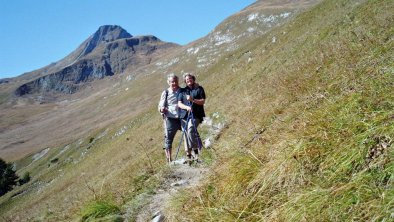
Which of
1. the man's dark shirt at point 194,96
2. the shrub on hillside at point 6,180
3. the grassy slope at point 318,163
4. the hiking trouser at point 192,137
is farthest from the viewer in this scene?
the shrub on hillside at point 6,180

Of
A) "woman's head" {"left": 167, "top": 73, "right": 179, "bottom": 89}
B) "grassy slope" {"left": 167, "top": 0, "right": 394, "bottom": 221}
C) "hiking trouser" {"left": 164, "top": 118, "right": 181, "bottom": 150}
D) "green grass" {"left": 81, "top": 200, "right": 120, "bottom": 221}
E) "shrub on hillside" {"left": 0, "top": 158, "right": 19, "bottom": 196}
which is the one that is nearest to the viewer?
"grassy slope" {"left": 167, "top": 0, "right": 394, "bottom": 221}

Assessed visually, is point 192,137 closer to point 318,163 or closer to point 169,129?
point 169,129

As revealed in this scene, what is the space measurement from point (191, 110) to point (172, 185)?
3.38 metres

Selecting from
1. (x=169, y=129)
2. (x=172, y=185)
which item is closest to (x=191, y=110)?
(x=169, y=129)

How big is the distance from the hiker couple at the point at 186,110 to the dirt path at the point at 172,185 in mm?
1454

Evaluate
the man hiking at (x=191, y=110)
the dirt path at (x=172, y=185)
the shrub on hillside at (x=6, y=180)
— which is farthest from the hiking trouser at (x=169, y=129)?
the shrub on hillside at (x=6, y=180)

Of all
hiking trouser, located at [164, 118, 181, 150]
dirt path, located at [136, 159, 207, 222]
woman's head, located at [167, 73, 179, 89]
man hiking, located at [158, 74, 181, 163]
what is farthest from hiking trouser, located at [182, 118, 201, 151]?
dirt path, located at [136, 159, 207, 222]

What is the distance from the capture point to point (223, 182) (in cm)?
521

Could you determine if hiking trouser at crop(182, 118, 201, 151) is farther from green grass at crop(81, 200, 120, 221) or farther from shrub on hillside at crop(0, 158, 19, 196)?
shrub on hillside at crop(0, 158, 19, 196)

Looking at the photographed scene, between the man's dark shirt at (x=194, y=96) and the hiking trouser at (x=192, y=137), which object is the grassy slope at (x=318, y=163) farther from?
the man's dark shirt at (x=194, y=96)

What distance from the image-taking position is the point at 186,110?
10750 mm

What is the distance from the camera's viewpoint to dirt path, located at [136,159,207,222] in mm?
6173

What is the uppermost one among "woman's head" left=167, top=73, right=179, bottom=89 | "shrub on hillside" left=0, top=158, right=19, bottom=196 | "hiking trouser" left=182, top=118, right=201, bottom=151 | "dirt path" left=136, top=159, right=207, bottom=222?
"woman's head" left=167, top=73, right=179, bottom=89

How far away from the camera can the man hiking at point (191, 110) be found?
10414mm
